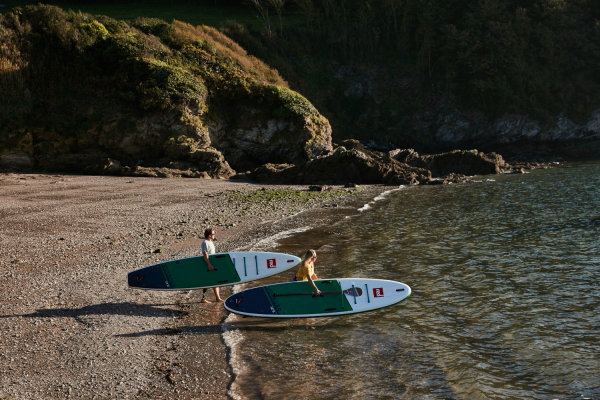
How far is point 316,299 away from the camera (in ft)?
30.6

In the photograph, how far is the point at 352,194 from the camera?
26.7 m

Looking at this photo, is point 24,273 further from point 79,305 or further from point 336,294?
point 336,294

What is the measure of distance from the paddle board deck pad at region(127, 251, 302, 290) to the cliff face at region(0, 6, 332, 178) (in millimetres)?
19394

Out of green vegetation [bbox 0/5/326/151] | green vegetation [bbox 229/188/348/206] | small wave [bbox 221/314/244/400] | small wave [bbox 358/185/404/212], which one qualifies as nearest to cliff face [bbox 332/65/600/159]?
small wave [bbox 358/185/404/212]

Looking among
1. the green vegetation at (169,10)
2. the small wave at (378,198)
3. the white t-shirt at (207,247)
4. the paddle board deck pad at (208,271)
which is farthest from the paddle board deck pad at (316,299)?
the green vegetation at (169,10)

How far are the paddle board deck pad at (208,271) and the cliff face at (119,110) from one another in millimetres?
19394

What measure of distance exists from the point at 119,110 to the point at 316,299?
88.7ft

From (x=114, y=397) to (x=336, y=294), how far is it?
487 cm

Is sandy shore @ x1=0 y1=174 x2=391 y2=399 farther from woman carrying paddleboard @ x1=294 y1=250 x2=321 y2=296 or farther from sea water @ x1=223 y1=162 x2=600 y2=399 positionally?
woman carrying paddleboard @ x1=294 y1=250 x2=321 y2=296

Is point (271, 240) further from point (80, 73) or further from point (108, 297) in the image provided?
point (80, 73)

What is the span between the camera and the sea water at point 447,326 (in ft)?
22.4

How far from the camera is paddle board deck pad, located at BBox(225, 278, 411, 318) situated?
917 cm

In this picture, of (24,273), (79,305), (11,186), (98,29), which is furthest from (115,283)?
(98,29)

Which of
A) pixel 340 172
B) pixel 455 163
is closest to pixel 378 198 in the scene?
pixel 340 172
